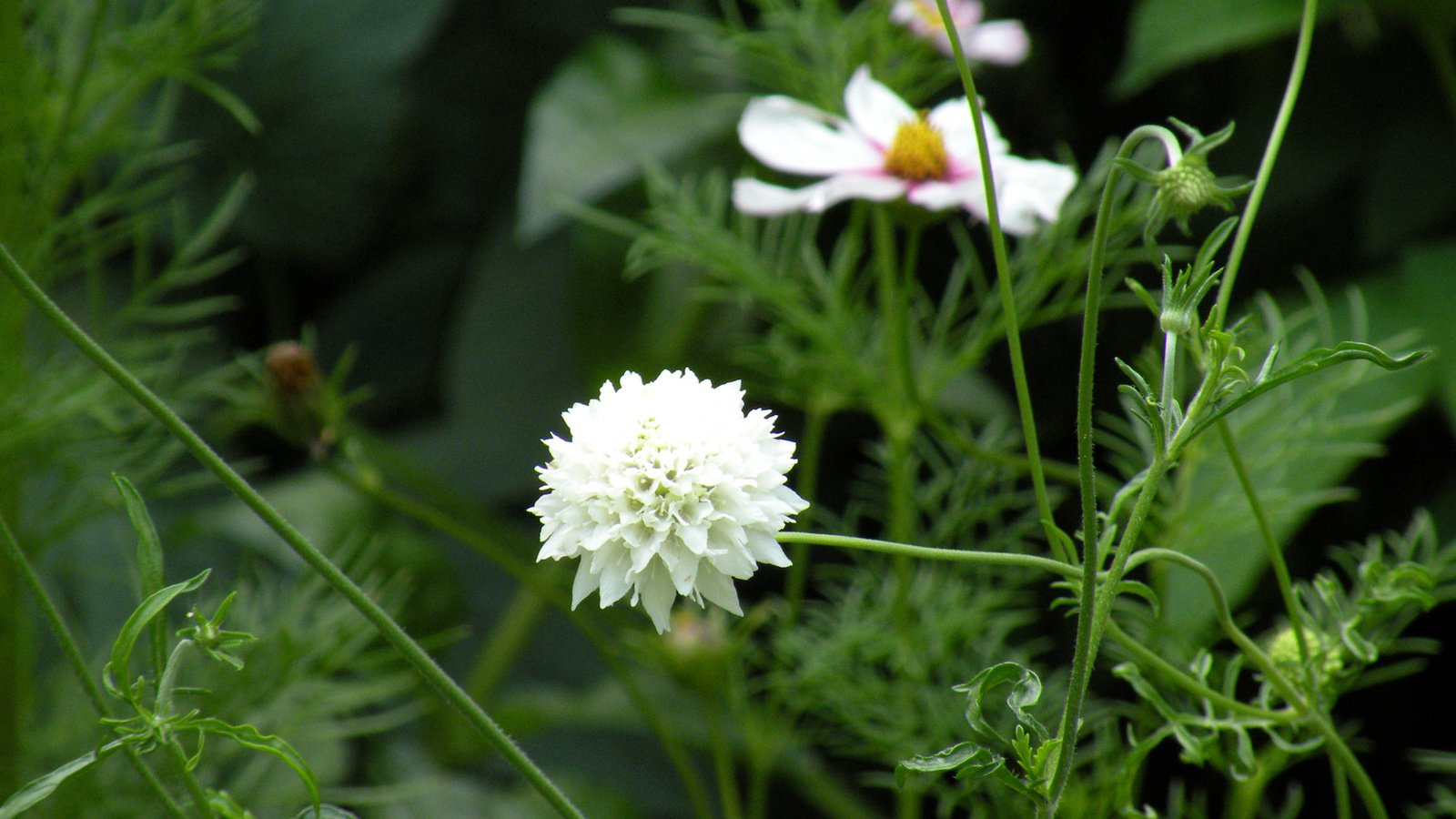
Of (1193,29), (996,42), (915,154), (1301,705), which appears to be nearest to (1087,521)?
(1301,705)

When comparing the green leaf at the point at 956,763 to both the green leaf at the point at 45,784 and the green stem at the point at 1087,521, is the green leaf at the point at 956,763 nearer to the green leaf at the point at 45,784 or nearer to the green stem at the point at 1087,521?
the green stem at the point at 1087,521

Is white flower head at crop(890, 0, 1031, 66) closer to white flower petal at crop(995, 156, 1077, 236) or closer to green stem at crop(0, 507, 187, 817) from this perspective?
white flower petal at crop(995, 156, 1077, 236)

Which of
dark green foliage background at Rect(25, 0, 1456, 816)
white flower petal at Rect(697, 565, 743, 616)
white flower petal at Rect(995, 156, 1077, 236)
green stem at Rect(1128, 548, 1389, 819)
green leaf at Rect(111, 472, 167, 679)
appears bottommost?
dark green foliage background at Rect(25, 0, 1456, 816)

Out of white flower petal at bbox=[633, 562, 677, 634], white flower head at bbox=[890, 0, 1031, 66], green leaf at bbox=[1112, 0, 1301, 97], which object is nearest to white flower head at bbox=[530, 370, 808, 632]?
white flower petal at bbox=[633, 562, 677, 634]

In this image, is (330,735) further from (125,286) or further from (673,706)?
(125,286)

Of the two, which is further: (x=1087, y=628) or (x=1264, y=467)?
(x=1264, y=467)

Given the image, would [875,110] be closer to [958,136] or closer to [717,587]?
[958,136]

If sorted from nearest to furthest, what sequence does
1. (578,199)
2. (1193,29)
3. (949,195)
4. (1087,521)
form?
(1087,521), (949,195), (1193,29), (578,199)
